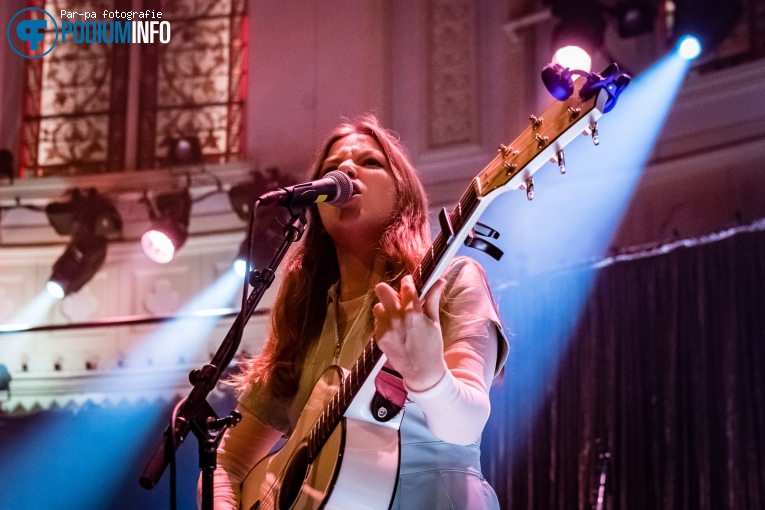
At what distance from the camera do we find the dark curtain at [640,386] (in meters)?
4.96

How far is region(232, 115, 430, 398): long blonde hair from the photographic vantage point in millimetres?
2477

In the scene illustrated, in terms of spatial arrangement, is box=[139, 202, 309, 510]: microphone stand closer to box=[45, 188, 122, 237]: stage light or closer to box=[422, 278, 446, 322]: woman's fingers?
box=[422, 278, 446, 322]: woman's fingers

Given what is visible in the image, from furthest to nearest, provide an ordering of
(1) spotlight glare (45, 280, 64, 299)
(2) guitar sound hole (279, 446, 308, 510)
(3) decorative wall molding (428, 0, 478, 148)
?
(1) spotlight glare (45, 280, 64, 299), (3) decorative wall molding (428, 0, 478, 148), (2) guitar sound hole (279, 446, 308, 510)

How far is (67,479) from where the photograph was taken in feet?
19.1

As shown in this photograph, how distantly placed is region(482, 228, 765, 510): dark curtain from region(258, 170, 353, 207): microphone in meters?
3.03

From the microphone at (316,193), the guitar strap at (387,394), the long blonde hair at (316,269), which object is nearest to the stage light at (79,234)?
the long blonde hair at (316,269)

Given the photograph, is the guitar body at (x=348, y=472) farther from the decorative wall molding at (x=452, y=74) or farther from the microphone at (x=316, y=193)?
the decorative wall molding at (x=452, y=74)

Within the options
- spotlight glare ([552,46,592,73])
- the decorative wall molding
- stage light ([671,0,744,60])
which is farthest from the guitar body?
the decorative wall molding

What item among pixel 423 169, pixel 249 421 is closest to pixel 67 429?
pixel 423 169

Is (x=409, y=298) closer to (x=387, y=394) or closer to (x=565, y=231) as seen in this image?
(x=387, y=394)

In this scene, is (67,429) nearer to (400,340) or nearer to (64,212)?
(64,212)

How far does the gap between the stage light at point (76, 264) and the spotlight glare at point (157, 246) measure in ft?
2.74

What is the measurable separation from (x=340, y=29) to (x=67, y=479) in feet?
13.2

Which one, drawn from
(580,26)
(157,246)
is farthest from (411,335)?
(157,246)
